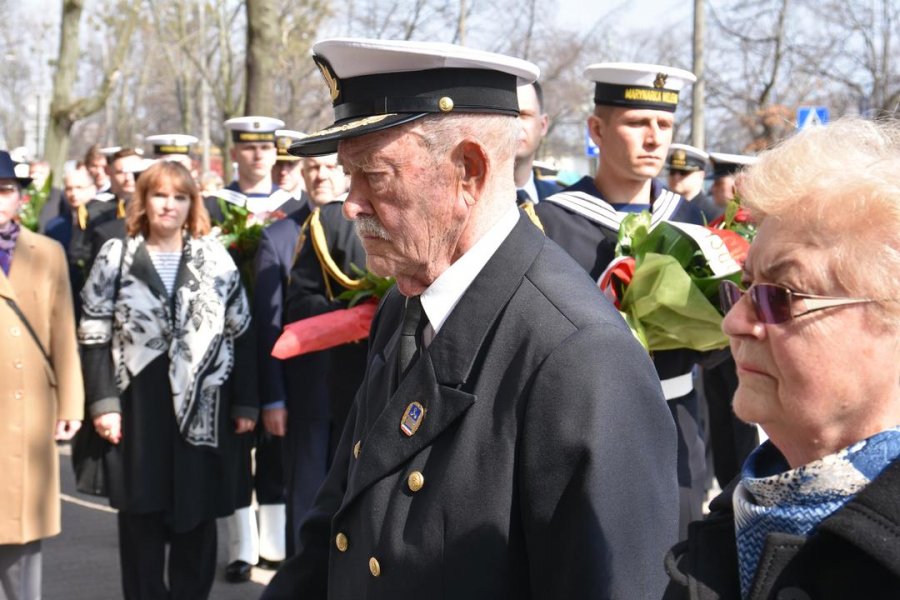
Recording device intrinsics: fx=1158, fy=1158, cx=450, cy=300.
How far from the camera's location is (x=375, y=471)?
2.19 meters

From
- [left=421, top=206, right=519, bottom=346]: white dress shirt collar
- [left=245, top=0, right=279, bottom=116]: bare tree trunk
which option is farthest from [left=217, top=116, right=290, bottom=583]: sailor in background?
[left=245, top=0, right=279, bottom=116]: bare tree trunk

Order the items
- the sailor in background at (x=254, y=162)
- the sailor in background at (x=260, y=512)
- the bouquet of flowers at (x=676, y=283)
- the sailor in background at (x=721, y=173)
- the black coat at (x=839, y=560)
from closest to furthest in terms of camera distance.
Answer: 1. the black coat at (x=839, y=560)
2. the bouquet of flowers at (x=676, y=283)
3. the sailor in background at (x=260, y=512)
4. the sailor in background at (x=254, y=162)
5. the sailor in background at (x=721, y=173)

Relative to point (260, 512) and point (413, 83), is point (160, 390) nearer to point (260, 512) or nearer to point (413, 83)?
point (260, 512)

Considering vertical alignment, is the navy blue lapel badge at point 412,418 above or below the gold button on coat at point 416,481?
above

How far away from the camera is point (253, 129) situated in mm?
8430

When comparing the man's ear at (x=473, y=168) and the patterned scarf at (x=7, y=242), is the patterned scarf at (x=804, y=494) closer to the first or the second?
the man's ear at (x=473, y=168)

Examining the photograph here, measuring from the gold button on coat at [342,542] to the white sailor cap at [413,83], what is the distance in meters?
0.80

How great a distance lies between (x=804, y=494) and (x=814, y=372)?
0.18 metres

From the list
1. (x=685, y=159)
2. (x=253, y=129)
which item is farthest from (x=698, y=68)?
(x=253, y=129)

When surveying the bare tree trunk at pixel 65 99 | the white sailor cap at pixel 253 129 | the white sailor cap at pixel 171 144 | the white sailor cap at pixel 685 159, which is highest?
the bare tree trunk at pixel 65 99

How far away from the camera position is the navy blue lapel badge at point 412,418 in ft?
7.11

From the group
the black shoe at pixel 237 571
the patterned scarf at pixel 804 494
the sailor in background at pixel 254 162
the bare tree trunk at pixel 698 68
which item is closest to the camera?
the patterned scarf at pixel 804 494

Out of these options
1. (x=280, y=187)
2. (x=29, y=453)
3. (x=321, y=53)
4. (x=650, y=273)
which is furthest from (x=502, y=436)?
(x=280, y=187)

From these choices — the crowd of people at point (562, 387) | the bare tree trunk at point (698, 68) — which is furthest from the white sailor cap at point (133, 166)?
the bare tree trunk at point (698, 68)
